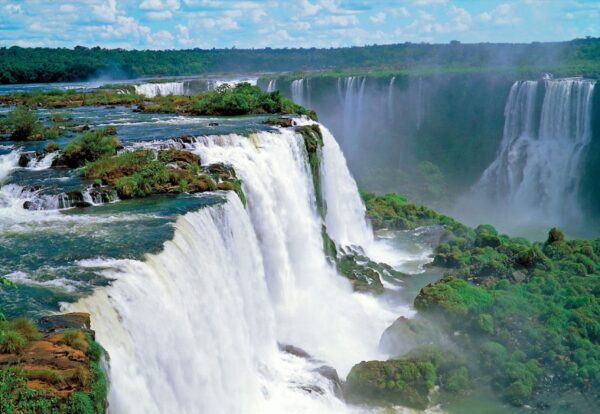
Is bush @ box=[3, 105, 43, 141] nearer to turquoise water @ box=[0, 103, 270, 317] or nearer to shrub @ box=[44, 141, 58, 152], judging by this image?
turquoise water @ box=[0, 103, 270, 317]

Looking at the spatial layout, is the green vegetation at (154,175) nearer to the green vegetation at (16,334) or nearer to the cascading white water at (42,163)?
the cascading white water at (42,163)

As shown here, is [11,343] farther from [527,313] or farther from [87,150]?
[527,313]

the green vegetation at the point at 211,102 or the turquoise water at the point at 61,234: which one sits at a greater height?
the green vegetation at the point at 211,102

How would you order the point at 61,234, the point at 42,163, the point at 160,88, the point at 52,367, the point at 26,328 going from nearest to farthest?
the point at 52,367 < the point at 26,328 < the point at 61,234 < the point at 42,163 < the point at 160,88

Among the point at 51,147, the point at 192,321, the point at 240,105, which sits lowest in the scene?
the point at 192,321

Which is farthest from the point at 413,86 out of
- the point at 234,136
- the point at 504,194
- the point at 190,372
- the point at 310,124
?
the point at 190,372

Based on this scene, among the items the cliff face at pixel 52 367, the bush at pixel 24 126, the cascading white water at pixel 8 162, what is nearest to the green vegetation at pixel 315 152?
the bush at pixel 24 126

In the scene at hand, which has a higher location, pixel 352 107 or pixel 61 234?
pixel 352 107

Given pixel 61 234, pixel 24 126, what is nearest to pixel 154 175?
pixel 61 234
